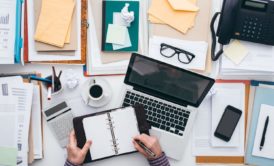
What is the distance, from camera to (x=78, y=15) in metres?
1.31

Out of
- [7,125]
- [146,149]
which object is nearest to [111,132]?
[146,149]

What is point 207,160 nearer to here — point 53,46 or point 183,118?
point 183,118

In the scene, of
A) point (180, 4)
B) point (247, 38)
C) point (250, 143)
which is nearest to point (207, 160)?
point (250, 143)

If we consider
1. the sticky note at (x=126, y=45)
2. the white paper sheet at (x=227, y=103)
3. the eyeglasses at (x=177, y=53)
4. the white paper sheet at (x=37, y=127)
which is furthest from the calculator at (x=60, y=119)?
the white paper sheet at (x=227, y=103)

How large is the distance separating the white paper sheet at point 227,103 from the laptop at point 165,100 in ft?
0.28

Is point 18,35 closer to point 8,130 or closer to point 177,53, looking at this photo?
point 8,130

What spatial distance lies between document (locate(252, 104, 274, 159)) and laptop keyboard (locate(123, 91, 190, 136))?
26 centimetres

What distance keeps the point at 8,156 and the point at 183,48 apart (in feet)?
2.18

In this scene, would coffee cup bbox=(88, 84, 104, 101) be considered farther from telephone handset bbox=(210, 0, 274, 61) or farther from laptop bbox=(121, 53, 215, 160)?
telephone handset bbox=(210, 0, 274, 61)

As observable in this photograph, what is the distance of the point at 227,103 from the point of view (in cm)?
133

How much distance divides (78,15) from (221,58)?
50 centimetres

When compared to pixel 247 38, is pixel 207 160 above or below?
below

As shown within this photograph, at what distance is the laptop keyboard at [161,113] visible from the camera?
1.28m

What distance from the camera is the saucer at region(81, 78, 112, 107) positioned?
A: 4.16ft
